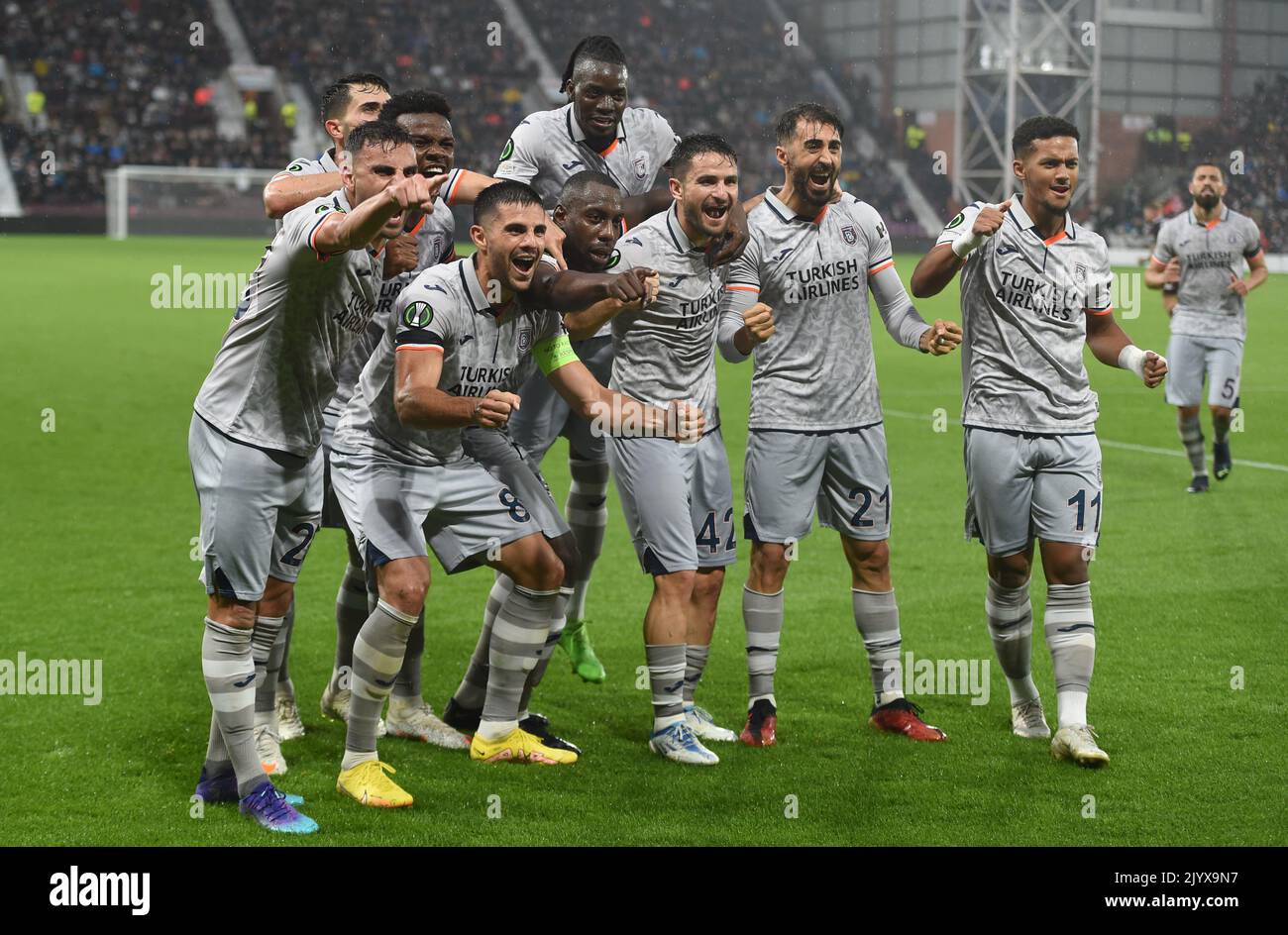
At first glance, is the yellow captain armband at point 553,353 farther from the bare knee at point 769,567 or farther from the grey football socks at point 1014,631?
the grey football socks at point 1014,631

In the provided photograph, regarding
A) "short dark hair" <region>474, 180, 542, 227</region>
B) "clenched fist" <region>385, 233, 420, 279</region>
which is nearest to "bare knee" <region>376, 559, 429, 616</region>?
"clenched fist" <region>385, 233, 420, 279</region>

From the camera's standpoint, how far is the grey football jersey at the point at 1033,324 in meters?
5.44

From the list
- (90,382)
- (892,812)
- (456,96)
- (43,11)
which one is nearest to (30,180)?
(43,11)

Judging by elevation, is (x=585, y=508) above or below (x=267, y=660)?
above

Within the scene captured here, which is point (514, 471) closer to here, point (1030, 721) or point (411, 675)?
point (411, 675)

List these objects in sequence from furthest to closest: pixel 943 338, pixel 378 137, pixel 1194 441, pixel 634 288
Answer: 1. pixel 1194 441
2. pixel 943 338
3. pixel 634 288
4. pixel 378 137

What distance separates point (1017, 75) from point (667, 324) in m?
34.0

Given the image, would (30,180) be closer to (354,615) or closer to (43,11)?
(43,11)

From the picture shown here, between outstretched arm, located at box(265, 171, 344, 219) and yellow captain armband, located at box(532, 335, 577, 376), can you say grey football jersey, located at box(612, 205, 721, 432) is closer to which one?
yellow captain armband, located at box(532, 335, 577, 376)

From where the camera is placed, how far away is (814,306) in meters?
5.78

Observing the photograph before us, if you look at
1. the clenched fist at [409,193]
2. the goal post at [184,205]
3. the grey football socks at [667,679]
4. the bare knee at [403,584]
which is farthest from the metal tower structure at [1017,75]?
the clenched fist at [409,193]

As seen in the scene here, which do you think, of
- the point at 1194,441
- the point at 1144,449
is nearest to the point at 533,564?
the point at 1194,441

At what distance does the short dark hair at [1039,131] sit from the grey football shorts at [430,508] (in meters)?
2.21

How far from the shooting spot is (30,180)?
37438mm
